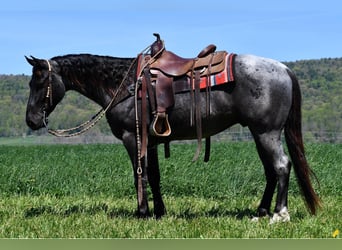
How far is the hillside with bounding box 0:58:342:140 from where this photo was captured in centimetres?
11982

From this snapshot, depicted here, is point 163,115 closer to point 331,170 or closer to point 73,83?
point 73,83

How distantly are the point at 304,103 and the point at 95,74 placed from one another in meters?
135

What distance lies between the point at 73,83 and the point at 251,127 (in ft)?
8.63

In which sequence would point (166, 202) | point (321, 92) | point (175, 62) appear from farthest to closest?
point (321, 92)
point (166, 202)
point (175, 62)

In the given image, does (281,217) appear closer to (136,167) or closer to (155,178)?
(155,178)

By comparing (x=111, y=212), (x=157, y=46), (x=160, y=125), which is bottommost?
(x=111, y=212)

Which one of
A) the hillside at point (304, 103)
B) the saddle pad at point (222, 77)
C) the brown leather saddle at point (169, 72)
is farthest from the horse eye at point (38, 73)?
the hillside at point (304, 103)

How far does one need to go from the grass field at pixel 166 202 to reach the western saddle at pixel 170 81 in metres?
1.30

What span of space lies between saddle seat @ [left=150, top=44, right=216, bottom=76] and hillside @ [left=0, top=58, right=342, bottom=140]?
326 ft

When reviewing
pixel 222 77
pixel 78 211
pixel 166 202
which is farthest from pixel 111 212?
pixel 222 77

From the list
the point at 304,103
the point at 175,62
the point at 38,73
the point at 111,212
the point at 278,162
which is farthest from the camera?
the point at 304,103

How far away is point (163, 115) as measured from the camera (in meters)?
7.05

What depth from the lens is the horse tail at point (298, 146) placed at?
24.0 ft

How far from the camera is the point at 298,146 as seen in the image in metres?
7.38
